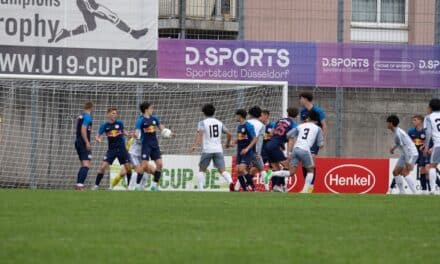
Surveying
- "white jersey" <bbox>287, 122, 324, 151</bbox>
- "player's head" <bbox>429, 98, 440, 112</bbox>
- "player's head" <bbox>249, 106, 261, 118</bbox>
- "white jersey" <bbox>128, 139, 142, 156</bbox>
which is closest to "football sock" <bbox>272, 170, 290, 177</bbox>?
"white jersey" <bbox>287, 122, 324, 151</bbox>

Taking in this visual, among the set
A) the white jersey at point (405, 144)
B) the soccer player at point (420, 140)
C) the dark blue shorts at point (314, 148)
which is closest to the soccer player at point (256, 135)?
the dark blue shorts at point (314, 148)

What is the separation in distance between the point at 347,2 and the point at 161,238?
20654mm

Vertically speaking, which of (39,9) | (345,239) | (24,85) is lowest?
(345,239)

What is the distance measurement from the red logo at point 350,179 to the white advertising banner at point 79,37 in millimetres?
5043

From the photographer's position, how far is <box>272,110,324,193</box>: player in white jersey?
797 inches

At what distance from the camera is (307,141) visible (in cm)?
2023

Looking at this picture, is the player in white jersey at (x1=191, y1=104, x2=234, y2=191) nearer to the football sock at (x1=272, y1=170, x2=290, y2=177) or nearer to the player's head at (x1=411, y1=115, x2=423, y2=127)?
the football sock at (x1=272, y1=170, x2=290, y2=177)

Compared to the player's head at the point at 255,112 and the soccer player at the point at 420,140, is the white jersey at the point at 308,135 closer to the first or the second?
the player's head at the point at 255,112

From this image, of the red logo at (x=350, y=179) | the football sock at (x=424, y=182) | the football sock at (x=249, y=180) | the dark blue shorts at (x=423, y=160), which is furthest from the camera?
the red logo at (x=350, y=179)

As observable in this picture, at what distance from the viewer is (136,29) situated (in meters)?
27.1

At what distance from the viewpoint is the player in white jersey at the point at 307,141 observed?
66.4 ft

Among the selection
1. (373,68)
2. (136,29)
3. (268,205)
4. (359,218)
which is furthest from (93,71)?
A: (359,218)

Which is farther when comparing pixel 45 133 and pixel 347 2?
pixel 347 2

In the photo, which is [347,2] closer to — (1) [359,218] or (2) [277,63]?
(2) [277,63]
